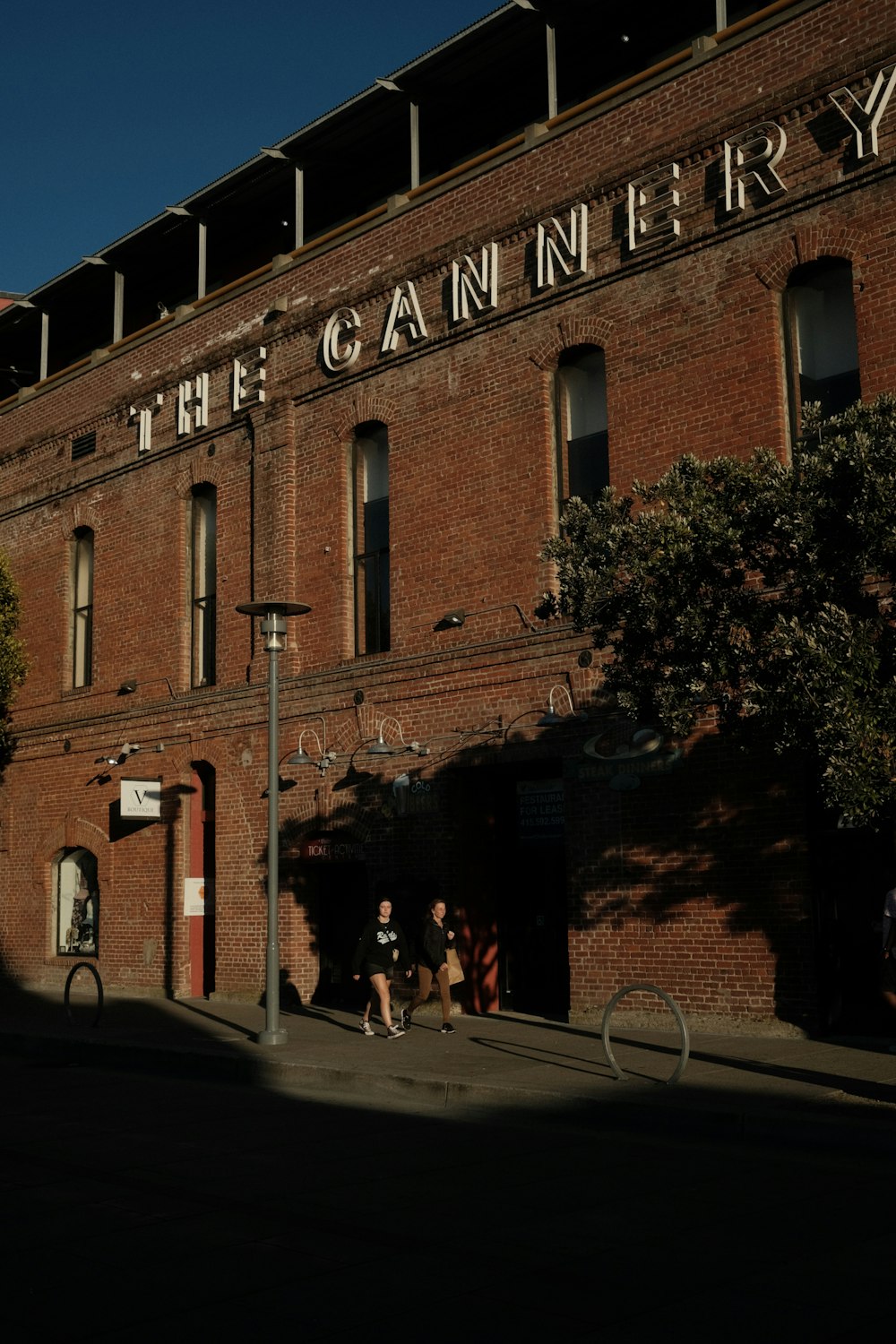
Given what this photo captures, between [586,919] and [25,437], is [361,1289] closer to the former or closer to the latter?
[586,919]

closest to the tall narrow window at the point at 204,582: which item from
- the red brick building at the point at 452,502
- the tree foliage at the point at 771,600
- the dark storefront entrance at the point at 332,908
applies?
the red brick building at the point at 452,502

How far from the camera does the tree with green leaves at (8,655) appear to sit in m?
25.9

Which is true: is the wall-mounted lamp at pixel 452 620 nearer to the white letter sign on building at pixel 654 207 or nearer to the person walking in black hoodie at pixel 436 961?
the person walking in black hoodie at pixel 436 961

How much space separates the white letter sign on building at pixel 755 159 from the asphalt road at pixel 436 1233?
1031 centimetres

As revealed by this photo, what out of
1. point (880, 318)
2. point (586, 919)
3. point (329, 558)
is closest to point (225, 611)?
point (329, 558)

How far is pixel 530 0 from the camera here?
18.8 meters

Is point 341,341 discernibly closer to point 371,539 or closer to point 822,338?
point 371,539

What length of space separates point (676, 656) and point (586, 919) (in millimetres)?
5922

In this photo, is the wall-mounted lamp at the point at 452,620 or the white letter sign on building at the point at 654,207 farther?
the wall-mounted lamp at the point at 452,620

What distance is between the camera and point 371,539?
2045 centimetres

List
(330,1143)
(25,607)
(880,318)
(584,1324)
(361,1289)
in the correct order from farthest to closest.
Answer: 1. (25,607)
2. (880,318)
3. (330,1143)
4. (361,1289)
5. (584,1324)

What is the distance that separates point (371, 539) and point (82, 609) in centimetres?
782

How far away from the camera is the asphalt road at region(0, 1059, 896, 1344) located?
5.86 m

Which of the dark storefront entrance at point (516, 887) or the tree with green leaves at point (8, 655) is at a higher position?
the tree with green leaves at point (8, 655)
